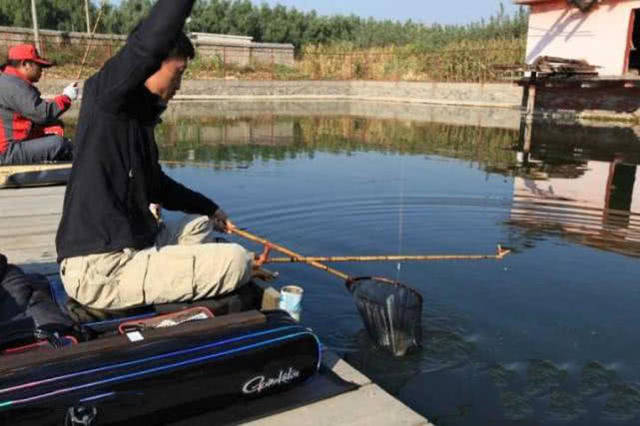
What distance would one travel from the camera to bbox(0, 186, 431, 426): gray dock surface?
2779mm

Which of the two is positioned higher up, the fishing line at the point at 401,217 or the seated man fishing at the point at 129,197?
the seated man fishing at the point at 129,197

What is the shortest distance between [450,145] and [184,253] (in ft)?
43.7

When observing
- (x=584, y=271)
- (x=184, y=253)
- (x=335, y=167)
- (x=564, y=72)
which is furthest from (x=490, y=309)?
(x=564, y=72)

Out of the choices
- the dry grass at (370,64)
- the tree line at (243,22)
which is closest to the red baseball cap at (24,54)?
the dry grass at (370,64)

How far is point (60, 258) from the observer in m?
3.10

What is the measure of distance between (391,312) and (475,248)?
3.18 metres

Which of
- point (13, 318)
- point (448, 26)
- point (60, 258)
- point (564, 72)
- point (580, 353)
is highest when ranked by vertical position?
point (448, 26)

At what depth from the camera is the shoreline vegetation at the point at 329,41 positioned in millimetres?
31328

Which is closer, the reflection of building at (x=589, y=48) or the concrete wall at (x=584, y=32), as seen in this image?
the reflection of building at (x=589, y=48)

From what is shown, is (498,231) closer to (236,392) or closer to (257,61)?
(236,392)

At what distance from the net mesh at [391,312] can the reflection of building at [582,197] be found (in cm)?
378

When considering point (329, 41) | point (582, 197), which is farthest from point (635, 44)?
point (329, 41)

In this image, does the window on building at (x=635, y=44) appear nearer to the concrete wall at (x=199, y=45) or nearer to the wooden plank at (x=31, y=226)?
the concrete wall at (x=199, y=45)

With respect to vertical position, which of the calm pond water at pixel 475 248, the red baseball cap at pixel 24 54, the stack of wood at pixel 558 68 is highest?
the stack of wood at pixel 558 68
